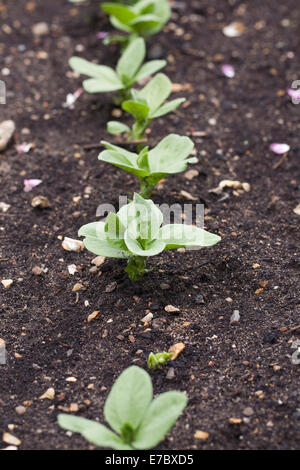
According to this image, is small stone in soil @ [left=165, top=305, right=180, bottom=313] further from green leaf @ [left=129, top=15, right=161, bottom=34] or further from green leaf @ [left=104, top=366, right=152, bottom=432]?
green leaf @ [left=129, top=15, right=161, bottom=34]

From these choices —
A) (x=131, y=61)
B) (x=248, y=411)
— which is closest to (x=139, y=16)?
(x=131, y=61)

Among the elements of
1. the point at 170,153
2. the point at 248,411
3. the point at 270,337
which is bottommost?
the point at 248,411

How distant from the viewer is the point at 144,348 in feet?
5.08

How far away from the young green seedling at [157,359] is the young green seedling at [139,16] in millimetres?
1471

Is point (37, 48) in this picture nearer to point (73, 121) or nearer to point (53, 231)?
point (73, 121)

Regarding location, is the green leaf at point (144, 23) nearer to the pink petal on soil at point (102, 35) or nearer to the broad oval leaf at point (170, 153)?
the pink petal on soil at point (102, 35)

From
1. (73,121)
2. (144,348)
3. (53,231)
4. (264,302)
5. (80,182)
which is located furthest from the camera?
(73,121)

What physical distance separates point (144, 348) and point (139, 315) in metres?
0.11

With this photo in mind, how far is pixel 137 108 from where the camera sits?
78.0 inches

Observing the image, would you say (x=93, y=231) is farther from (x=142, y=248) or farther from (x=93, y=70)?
(x=93, y=70)

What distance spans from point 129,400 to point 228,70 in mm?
1805

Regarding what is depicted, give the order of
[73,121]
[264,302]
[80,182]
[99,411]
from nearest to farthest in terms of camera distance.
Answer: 1. [99,411]
2. [264,302]
3. [80,182]
4. [73,121]

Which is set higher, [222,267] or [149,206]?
[149,206]
